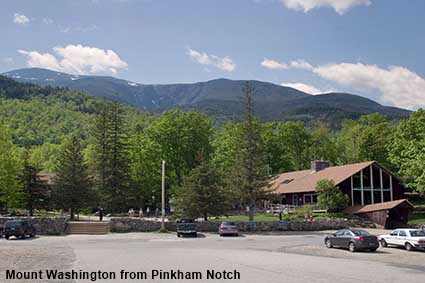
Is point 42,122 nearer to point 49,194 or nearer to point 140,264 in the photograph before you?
point 49,194

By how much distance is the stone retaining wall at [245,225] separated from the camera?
44.9 meters

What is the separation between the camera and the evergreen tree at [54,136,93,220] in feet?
169

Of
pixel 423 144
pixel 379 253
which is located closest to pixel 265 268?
pixel 379 253

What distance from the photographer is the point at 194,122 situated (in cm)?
7662

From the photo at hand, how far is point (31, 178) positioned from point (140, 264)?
131ft

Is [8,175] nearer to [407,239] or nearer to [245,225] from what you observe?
[245,225]

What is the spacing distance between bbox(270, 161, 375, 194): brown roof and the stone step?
20831 mm

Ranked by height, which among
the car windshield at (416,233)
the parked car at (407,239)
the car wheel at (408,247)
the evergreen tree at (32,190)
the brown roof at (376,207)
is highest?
the evergreen tree at (32,190)

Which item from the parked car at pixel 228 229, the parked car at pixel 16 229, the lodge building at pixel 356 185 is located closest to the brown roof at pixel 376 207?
the lodge building at pixel 356 185

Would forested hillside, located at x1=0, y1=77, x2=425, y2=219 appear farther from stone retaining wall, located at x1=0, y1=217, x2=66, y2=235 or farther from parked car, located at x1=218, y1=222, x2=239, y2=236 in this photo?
stone retaining wall, located at x1=0, y1=217, x2=66, y2=235

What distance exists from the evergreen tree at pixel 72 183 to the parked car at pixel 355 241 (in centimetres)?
3084

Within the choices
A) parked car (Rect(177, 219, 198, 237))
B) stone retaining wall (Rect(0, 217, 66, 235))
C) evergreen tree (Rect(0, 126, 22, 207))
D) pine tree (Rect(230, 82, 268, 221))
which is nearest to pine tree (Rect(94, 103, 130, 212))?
evergreen tree (Rect(0, 126, 22, 207))

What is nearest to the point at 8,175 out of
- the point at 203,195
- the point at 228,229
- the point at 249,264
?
the point at 203,195

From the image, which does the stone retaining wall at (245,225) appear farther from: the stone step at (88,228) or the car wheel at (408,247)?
the car wheel at (408,247)
